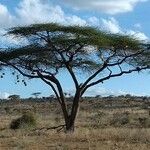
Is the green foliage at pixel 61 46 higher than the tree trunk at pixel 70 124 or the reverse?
higher

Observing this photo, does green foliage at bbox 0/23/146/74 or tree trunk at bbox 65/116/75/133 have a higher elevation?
green foliage at bbox 0/23/146/74

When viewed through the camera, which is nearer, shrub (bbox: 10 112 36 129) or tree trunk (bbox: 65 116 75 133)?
tree trunk (bbox: 65 116 75 133)

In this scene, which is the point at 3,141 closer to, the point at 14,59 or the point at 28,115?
the point at 14,59

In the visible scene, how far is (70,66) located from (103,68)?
1625 millimetres

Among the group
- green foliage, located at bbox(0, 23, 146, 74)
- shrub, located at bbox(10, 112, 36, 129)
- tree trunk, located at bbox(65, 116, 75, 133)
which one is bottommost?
tree trunk, located at bbox(65, 116, 75, 133)

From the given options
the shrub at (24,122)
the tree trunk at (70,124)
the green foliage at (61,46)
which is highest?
the green foliage at (61,46)

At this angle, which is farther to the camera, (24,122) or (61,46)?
(24,122)

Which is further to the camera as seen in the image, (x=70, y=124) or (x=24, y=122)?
(x=24, y=122)

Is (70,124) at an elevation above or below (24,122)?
below

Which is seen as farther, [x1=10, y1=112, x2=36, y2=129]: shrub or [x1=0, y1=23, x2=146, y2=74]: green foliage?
[x1=10, y1=112, x2=36, y2=129]: shrub

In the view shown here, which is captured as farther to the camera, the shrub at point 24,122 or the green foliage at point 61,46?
the shrub at point 24,122

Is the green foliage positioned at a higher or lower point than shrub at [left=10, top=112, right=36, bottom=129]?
higher

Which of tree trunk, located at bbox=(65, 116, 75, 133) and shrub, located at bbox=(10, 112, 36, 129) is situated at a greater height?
shrub, located at bbox=(10, 112, 36, 129)

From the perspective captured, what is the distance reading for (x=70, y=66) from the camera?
30.8 metres
